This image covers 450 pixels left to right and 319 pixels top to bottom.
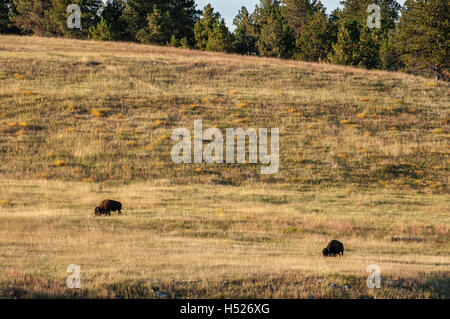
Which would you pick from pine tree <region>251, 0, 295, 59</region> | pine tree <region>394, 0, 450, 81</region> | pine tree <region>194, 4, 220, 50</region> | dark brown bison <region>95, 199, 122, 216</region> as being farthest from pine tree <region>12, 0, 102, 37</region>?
dark brown bison <region>95, 199, 122, 216</region>

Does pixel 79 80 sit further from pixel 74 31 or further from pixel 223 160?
pixel 74 31

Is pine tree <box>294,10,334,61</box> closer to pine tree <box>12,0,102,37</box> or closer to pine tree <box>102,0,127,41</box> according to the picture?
pine tree <box>102,0,127,41</box>

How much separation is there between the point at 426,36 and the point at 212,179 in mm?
50729

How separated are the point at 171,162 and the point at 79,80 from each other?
24.8 m

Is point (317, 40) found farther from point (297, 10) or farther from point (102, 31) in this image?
point (102, 31)

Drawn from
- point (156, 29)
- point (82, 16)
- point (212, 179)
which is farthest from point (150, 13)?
point (212, 179)

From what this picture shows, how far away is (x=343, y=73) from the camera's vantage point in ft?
242

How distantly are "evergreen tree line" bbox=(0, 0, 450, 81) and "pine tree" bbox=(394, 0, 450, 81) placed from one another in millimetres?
153

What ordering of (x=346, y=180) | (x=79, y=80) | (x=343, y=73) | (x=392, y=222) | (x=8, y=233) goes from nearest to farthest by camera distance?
(x=8, y=233), (x=392, y=222), (x=346, y=180), (x=79, y=80), (x=343, y=73)

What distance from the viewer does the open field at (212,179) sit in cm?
1614

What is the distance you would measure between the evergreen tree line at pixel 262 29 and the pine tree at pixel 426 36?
153 millimetres

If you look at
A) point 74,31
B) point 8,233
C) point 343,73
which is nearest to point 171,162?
point 8,233

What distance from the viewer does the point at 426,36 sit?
263 feet

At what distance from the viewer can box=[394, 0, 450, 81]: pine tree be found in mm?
79500
